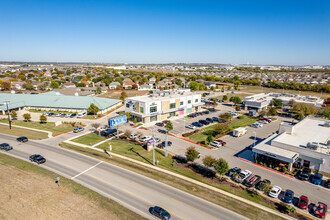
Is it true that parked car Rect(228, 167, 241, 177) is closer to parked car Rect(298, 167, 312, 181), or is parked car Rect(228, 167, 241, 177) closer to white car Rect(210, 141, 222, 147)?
parked car Rect(298, 167, 312, 181)

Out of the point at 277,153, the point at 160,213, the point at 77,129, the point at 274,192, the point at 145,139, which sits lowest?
the point at 274,192

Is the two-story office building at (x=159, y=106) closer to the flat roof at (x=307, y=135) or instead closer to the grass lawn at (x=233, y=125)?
the grass lawn at (x=233, y=125)

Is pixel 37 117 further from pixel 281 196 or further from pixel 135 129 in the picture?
pixel 281 196

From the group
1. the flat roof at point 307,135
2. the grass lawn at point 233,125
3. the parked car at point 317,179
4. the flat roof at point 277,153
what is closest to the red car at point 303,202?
the parked car at point 317,179

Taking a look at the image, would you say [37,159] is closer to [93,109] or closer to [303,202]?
[93,109]

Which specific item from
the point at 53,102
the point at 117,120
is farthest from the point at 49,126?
the point at 53,102

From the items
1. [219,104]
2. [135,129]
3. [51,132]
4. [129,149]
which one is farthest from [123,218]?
[219,104]
